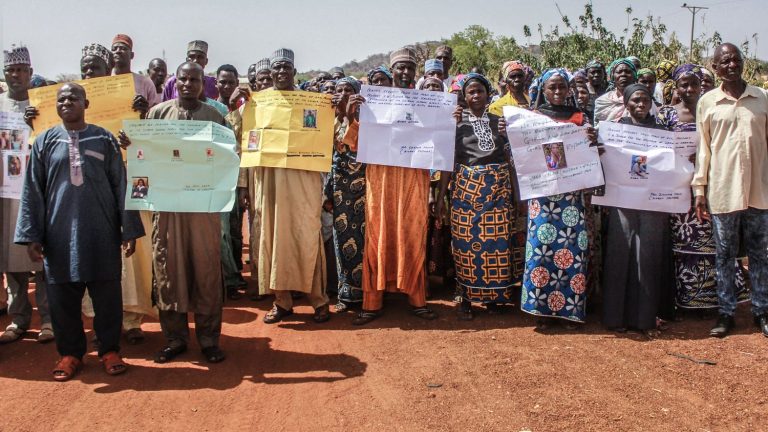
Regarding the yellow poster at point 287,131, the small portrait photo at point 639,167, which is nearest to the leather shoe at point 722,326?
the small portrait photo at point 639,167

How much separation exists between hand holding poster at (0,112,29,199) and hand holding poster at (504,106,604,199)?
4.11 metres

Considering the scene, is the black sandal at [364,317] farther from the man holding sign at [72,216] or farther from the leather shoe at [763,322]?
the leather shoe at [763,322]

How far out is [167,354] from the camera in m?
4.73

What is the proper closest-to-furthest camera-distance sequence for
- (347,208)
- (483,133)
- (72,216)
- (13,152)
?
(72,216), (13,152), (483,133), (347,208)

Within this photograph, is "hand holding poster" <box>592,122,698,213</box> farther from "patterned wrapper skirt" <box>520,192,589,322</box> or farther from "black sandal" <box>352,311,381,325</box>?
"black sandal" <box>352,311,381,325</box>

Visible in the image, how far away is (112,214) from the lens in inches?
175

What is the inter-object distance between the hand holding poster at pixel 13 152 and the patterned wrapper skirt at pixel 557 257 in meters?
4.38

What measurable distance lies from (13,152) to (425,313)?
385 cm

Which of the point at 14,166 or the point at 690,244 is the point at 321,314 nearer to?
the point at 14,166

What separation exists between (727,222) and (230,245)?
193 inches

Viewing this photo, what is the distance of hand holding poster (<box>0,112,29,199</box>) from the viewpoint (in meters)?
5.10

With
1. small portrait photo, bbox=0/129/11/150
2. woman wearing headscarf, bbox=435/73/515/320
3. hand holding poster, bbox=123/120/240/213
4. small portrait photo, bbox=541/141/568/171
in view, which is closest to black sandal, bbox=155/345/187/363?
hand holding poster, bbox=123/120/240/213

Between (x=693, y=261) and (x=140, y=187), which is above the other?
(x=140, y=187)

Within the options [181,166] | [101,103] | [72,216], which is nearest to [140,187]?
[181,166]
